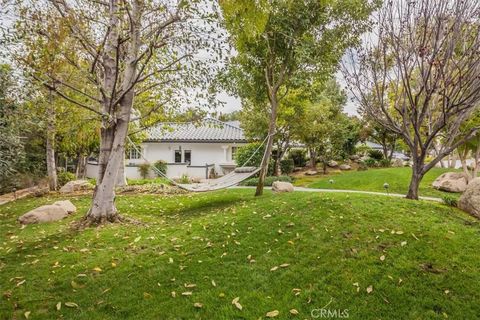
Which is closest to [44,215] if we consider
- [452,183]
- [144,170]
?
[144,170]

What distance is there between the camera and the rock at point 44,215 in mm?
6214

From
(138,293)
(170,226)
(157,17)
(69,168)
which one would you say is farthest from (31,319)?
(69,168)

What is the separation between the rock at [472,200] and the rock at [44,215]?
8909 millimetres

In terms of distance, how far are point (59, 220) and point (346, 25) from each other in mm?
8145

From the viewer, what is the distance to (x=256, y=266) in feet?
12.3

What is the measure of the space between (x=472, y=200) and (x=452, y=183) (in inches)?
214

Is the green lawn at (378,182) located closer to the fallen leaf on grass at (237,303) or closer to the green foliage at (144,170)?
the green foliage at (144,170)

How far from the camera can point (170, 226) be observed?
5.59 m

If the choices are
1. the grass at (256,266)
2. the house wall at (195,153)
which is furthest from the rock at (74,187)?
the house wall at (195,153)

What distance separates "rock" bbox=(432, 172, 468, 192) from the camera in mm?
10695

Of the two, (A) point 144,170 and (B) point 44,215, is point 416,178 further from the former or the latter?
(A) point 144,170

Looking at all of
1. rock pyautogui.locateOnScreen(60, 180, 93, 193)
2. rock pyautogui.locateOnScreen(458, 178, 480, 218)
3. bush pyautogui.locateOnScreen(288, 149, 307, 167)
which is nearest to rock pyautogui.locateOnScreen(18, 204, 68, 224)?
rock pyautogui.locateOnScreen(60, 180, 93, 193)

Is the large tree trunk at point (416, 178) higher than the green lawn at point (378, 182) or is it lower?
higher

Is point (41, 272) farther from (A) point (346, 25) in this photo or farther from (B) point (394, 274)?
(A) point (346, 25)
